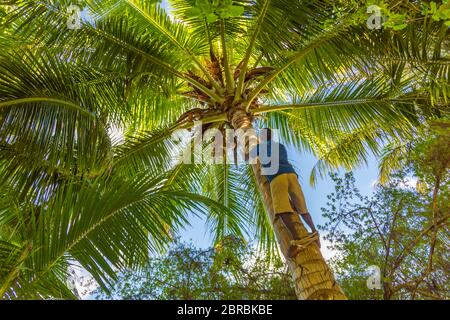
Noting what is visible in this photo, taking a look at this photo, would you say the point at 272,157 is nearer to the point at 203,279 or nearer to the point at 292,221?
the point at 292,221

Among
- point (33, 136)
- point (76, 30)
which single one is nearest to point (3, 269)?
point (33, 136)

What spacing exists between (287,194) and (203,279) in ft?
3.57

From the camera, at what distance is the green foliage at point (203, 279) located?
8.74ft

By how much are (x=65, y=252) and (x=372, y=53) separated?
3.86m

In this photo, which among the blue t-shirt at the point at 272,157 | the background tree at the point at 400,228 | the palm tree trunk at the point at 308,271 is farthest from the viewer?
the blue t-shirt at the point at 272,157

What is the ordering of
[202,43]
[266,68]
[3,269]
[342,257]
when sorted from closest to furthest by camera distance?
[3,269] < [342,257] < [266,68] < [202,43]

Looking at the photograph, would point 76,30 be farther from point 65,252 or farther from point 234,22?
point 65,252

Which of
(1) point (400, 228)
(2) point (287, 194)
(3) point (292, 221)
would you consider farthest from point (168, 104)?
(1) point (400, 228)

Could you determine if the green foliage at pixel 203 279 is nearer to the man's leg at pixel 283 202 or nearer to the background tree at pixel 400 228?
the man's leg at pixel 283 202

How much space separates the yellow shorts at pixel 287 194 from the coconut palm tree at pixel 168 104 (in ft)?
0.78

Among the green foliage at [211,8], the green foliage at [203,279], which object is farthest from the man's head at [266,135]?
the green foliage at [211,8]

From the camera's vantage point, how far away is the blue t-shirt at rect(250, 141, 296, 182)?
3559mm

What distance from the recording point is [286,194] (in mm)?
3438

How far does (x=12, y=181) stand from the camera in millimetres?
3723
